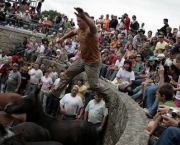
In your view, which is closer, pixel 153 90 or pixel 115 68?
pixel 153 90

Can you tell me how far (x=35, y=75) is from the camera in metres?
17.3

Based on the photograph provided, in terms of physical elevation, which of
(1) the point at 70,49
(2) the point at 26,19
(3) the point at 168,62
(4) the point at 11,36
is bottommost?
(3) the point at 168,62

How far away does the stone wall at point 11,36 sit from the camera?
29516 mm

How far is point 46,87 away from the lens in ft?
53.7

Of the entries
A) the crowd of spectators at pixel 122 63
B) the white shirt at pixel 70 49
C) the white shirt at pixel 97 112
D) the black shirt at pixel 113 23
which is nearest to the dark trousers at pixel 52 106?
the crowd of spectators at pixel 122 63

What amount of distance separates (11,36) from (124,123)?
→ 74.9 ft

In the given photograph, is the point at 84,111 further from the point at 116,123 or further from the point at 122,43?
the point at 122,43

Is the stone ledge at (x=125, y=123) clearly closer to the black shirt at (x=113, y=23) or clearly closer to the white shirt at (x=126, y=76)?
the white shirt at (x=126, y=76)

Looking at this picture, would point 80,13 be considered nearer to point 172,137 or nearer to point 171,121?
point 171,121

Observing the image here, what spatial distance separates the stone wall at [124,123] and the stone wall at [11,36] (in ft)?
62.2

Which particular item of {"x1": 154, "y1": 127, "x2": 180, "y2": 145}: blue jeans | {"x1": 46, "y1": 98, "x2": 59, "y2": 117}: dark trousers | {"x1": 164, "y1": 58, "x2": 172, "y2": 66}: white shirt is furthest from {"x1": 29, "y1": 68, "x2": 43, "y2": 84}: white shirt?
{"x1": 154, "y1": 127, "x2": 180, "y2": 145}: blue jeans

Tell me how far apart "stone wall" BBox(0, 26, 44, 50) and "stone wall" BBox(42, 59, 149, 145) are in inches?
746

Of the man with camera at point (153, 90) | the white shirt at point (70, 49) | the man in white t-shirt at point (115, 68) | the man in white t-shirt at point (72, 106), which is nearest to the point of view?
the man with camera at point (153, 90)

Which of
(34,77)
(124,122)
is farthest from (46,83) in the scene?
(124,122)
